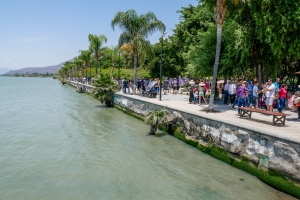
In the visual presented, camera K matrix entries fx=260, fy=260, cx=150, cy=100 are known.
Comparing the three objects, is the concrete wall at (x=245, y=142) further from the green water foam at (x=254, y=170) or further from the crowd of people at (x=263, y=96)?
the crowd of people at (x=263, y=96)

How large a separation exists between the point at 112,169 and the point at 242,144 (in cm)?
480

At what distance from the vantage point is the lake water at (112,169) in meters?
7.78

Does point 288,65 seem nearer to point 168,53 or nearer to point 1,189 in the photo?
point 168,53

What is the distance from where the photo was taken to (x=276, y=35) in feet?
43.7

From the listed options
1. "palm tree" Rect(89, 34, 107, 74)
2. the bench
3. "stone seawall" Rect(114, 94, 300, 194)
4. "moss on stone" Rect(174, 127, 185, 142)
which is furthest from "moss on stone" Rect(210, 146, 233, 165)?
"palm tree" Rect(89, 34, 107, 74)

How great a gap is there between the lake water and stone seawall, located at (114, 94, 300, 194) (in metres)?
0.51

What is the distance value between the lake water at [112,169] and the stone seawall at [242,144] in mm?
513

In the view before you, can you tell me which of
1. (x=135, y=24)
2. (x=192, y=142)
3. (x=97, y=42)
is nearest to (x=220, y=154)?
(x=192, y=142)

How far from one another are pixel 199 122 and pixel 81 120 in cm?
998

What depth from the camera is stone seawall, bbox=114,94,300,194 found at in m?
7.60

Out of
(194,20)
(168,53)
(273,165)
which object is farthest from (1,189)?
(168,53)

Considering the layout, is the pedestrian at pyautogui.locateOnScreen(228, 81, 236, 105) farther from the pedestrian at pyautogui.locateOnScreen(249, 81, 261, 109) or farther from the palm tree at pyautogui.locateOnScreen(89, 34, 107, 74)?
the palm tree at pyautogui.locateOnScreen(89, 34, 107, 74)

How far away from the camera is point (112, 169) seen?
9.52 m

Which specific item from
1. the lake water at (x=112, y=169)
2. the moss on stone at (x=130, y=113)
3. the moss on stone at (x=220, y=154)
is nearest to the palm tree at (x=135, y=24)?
the moss on stone at (x=130, y=113)
